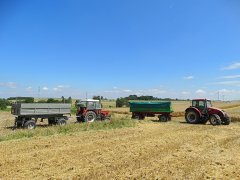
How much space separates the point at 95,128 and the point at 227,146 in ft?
26.9

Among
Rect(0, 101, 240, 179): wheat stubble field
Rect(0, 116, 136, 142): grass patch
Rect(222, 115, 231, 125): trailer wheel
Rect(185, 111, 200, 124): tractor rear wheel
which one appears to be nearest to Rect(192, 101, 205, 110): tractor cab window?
Rect(185, 111, 200, 124): tractor rear wheel

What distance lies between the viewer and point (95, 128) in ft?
60.4

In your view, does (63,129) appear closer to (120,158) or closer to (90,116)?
(90,116)

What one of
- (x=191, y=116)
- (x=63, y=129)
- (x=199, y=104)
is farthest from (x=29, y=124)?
(x=199, y=104)

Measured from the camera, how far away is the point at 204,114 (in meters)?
24.0

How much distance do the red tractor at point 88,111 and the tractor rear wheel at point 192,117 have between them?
23.4ft

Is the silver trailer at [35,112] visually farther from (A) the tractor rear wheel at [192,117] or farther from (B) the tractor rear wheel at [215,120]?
(B) the tractor rear wheel at [215,120]

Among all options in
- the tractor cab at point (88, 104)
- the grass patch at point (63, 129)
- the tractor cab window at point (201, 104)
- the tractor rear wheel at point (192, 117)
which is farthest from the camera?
the tractor cab window at point (201, 104)

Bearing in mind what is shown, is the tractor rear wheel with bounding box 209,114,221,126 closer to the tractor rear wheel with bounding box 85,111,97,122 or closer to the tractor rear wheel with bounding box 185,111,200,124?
the tractor rear wheel with bounding box 185,111,200,124

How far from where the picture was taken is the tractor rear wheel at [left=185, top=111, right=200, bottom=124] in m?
24.0

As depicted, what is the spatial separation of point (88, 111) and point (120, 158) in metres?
13.9

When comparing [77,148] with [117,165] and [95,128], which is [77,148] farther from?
[95,128]

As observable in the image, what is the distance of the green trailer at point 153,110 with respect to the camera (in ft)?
85.8

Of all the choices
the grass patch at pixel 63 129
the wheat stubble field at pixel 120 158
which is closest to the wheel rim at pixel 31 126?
the grass patch at pixel 63 129
